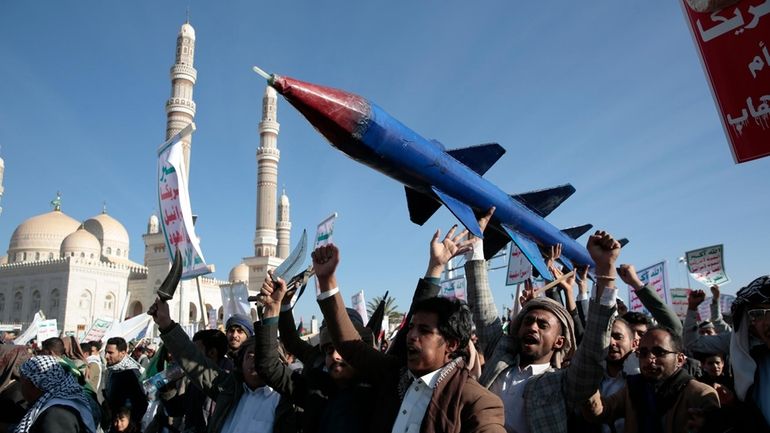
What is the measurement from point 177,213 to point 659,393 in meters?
5.95

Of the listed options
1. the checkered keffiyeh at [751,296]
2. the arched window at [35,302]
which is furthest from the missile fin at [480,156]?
the arched window at [35,302]

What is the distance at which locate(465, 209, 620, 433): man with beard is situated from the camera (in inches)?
98.8

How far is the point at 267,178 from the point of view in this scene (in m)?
43.3

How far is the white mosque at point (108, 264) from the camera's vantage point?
37.4 meters

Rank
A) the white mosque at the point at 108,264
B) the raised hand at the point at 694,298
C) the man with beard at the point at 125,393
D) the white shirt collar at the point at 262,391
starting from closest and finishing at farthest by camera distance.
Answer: the white shirt collar at the point at 262,391 < the raised hand at the point at 694,298 < the man with beard at the point at 125,393 < the white mosque at the point at 108,264

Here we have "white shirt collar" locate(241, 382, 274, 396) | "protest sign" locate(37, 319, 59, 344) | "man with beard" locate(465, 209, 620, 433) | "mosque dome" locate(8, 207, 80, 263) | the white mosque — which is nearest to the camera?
"man with beard" locate(465, 209, 620, 433)

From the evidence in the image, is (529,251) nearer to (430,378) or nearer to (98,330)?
(430,378)

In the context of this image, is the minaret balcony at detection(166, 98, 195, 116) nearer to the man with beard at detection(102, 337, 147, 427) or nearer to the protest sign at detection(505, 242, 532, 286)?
the protest sign at detection(505, 242, 532, 286)

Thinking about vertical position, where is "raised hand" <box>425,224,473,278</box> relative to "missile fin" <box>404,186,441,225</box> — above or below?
below

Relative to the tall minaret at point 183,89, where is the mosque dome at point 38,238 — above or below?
below

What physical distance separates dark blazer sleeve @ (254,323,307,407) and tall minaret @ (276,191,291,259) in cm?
4752

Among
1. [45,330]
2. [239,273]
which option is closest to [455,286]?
[45,330]

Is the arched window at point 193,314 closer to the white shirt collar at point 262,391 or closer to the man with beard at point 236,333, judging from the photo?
the man with beard at point 236,333

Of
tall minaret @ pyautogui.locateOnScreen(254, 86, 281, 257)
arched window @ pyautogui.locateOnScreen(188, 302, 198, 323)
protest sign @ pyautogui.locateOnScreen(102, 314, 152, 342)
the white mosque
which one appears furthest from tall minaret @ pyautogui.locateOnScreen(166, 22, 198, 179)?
protest sign @ pyautogui.locateOnScreen(102, 314, 152, 342)
